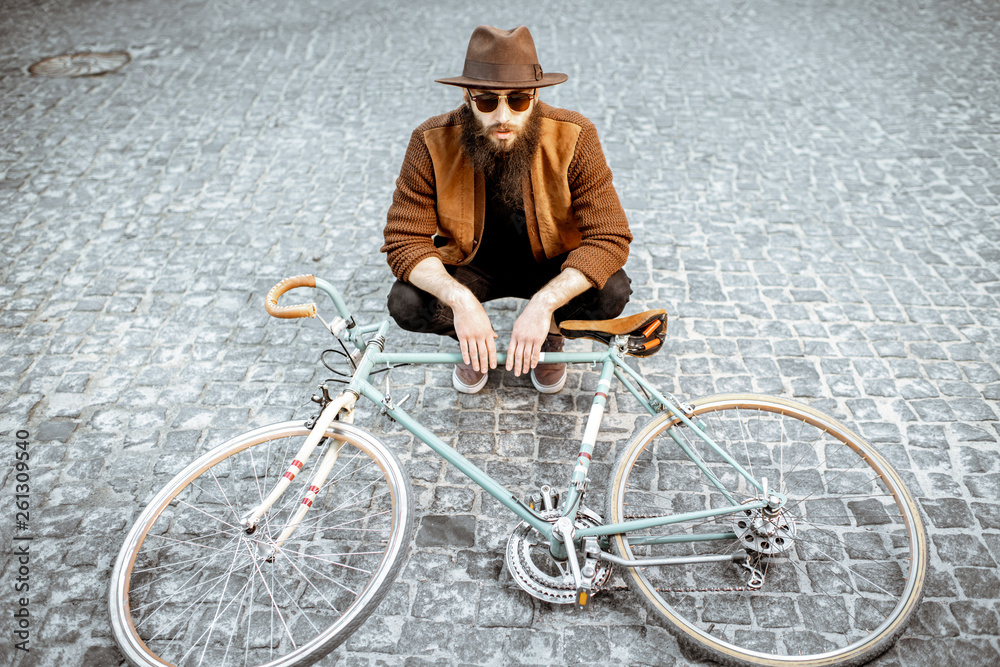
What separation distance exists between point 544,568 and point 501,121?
200 cm

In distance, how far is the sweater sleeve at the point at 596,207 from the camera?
309 cm

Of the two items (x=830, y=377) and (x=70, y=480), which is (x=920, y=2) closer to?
(x=830, y=377)

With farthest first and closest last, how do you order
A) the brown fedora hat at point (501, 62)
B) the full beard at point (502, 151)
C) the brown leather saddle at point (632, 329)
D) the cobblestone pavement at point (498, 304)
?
the full beard at point (502, 151)
the cobblestone pavement at point (498, 304)
the brown fedora hat at point (501, 62)
the brown leather saddle at point (632, 329)

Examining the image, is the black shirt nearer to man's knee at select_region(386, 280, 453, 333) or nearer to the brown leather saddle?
man's knee at select_region(386, 280, 453, 333)

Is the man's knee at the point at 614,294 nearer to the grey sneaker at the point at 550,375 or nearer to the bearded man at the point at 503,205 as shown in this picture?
the bearded man at the point at 503,205

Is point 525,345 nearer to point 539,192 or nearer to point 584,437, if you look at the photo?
point 584,437

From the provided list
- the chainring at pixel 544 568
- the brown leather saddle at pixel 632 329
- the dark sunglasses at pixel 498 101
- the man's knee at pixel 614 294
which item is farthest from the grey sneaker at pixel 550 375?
the dark sunglasses at pixel 498 101

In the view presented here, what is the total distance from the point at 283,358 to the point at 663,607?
2.70m

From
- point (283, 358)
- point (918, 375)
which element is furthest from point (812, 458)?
point (283, 358)

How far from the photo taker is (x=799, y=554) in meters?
2.84

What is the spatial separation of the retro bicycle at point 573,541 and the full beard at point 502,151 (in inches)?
37.7

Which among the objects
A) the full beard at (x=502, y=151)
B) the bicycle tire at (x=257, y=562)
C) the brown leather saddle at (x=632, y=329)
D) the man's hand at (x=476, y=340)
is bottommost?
the bicycle tire at (x=257, y=562)

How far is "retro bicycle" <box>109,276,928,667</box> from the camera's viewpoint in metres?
2.32

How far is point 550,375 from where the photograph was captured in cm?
364
